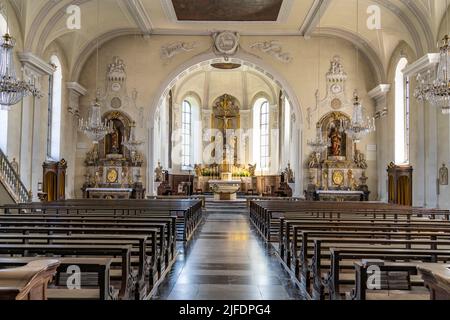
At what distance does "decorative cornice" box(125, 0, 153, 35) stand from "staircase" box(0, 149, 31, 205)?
7580 millimetres

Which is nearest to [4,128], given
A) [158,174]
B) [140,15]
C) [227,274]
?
[140,15]

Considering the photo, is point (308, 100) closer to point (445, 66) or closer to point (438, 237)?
point (445, 66)

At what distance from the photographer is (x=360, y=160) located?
69.4ft

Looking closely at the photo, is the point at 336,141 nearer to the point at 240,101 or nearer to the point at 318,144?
the point at 318,144

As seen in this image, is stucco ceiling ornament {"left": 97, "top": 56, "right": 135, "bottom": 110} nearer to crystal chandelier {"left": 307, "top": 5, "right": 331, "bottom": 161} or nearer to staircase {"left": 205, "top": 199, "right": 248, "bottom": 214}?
staircase {"left": 205, "top": 199, "right": 248, "bottom": 214}

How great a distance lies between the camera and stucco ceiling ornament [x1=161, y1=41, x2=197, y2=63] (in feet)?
69.6

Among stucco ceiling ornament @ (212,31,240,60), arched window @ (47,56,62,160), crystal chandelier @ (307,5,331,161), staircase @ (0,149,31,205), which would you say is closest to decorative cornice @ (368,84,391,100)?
crystal chandelier @ (307,5,331,161)

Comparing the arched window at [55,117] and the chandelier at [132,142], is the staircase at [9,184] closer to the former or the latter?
the arched window at [55,117]

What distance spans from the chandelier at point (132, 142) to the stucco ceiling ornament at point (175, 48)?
343cm

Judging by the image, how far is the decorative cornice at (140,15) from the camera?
699 inches

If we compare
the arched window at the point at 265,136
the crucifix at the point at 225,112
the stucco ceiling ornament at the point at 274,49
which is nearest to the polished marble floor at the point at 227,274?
the stucco ceiling ornament at the point at 274,49
